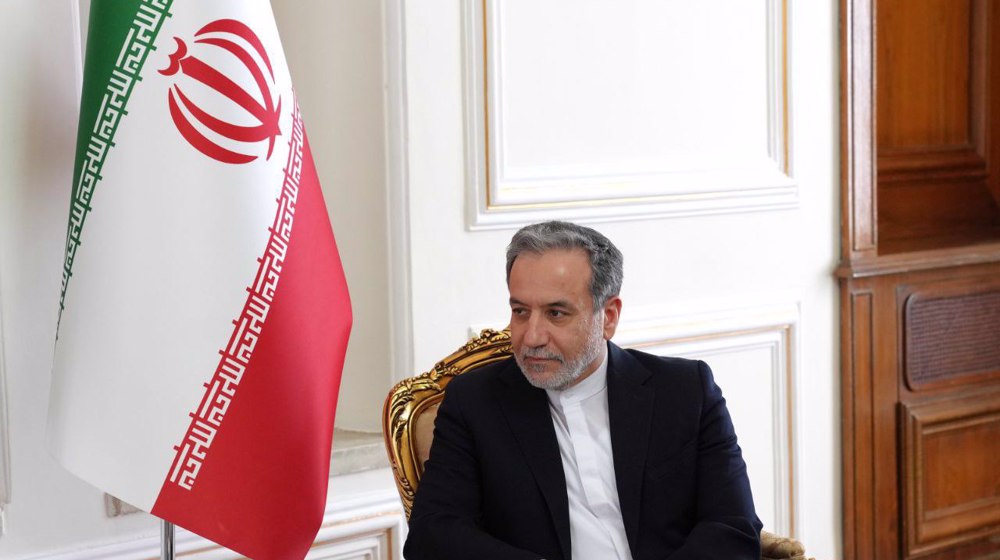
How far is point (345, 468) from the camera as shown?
119 inches

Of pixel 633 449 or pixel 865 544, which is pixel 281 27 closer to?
pixel 633 449

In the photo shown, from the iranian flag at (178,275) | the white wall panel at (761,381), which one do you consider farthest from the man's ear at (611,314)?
the white wall panel at (761,381)

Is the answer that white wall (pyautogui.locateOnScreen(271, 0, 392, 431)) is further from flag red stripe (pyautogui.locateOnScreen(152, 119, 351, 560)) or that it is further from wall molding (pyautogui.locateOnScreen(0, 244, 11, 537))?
wall molding (pyautogui.locateOnScreen(0, 244, 11, 537))

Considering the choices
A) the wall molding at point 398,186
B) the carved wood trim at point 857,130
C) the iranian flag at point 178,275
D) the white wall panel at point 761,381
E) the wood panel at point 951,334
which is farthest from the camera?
the wood panel at point 951,334

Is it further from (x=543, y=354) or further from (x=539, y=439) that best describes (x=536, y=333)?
(x=539, y=439)

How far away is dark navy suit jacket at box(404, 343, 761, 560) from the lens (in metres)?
2.31

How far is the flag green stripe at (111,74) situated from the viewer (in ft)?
7.14

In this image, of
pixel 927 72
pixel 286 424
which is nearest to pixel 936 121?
pixel 927 72

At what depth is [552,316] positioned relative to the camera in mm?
2326

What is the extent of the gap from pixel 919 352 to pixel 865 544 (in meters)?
0.68

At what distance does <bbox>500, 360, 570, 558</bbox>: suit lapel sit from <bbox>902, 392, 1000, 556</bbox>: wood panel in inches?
82.4

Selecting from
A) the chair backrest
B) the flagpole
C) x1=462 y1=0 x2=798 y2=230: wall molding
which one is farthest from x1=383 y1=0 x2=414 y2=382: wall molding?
the flagpole

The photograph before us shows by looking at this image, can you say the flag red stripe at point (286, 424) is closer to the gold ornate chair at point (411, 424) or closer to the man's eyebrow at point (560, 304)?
the gold ornate chair at point (411, 424)

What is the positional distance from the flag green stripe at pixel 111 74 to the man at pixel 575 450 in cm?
78
